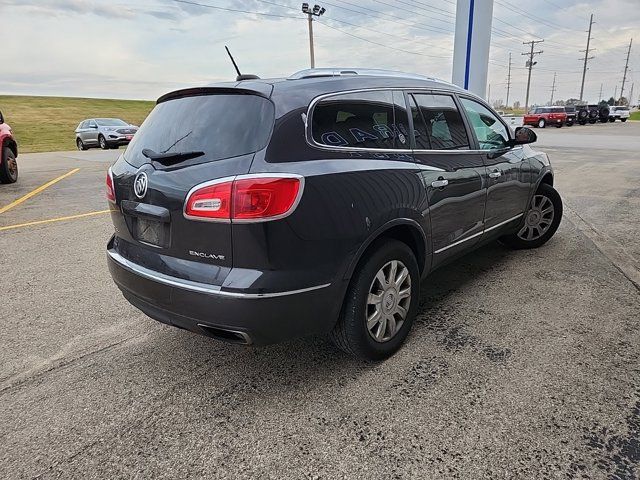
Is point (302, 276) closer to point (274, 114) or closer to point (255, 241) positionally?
point (255, 241)

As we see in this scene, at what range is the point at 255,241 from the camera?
223cm

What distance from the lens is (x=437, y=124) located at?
346 cm

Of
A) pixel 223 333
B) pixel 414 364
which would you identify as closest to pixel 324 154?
pixel 223 333

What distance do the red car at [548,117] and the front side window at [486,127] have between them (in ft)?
126

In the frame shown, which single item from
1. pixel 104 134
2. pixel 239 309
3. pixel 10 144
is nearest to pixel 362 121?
pixel 239 309

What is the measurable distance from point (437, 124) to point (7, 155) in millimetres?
10084

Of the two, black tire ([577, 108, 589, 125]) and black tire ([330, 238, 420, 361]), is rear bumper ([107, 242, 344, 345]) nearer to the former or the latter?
black tire ([330, 238, 420, 361])

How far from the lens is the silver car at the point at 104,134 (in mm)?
22219

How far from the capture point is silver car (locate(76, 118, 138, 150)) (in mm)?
22219

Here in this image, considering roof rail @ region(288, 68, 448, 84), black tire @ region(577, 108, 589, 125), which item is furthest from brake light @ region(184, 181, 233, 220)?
black tire @ region(577, 108, 589, 125)

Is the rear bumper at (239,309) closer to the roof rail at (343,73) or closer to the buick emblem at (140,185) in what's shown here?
the buick emblem at (140,185)

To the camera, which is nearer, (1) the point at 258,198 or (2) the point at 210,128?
(1) the point at 258,198

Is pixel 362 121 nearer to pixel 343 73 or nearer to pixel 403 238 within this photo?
pixel 343 73

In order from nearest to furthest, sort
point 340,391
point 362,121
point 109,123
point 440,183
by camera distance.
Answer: point 340,391, point 362,121, point 440,183, point 109,123
